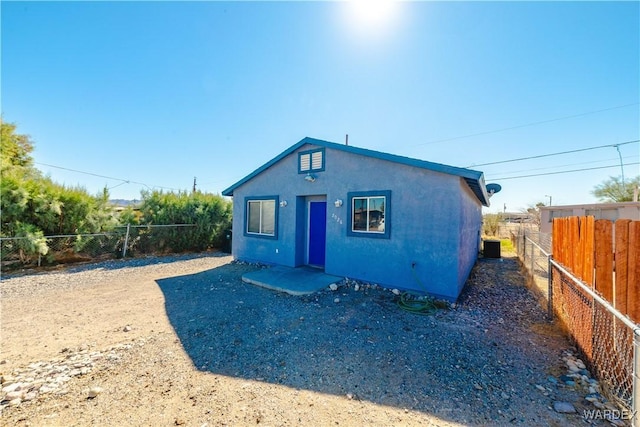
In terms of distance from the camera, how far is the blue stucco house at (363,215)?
205 inches

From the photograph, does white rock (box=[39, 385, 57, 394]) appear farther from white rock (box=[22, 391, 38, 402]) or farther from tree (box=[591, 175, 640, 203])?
tree (box=[591, 175, 640, 203])

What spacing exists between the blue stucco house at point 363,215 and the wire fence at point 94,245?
16.3 ft

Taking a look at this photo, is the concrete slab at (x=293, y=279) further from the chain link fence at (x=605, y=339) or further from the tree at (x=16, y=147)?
the tree at (x=16, y=147)

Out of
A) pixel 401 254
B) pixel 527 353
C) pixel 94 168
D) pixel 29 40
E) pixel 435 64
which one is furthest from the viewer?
pixel 94 168

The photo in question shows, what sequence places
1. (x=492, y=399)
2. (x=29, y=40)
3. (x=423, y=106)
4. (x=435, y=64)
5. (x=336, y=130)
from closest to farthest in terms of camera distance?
(x=492, y=399) < (x=29, y=40) < (x=435, y=64) < (x=423, y=106) < (x=336, y=130)

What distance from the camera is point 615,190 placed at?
69.1 ft

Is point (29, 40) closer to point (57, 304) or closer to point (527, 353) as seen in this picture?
point (57, 304)

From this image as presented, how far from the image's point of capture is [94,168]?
20719mm

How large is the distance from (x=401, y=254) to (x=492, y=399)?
342 cm

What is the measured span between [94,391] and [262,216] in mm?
6470

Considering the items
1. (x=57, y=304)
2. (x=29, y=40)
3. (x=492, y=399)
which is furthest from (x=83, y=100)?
(x=492, y=399)

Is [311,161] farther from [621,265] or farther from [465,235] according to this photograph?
[621,265]

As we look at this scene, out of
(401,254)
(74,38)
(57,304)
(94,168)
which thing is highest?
(74,38)


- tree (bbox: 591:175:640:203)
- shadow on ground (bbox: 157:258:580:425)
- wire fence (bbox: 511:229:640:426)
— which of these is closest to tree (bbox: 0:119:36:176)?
shadow on ground (bbox: 157:258:580:425)
